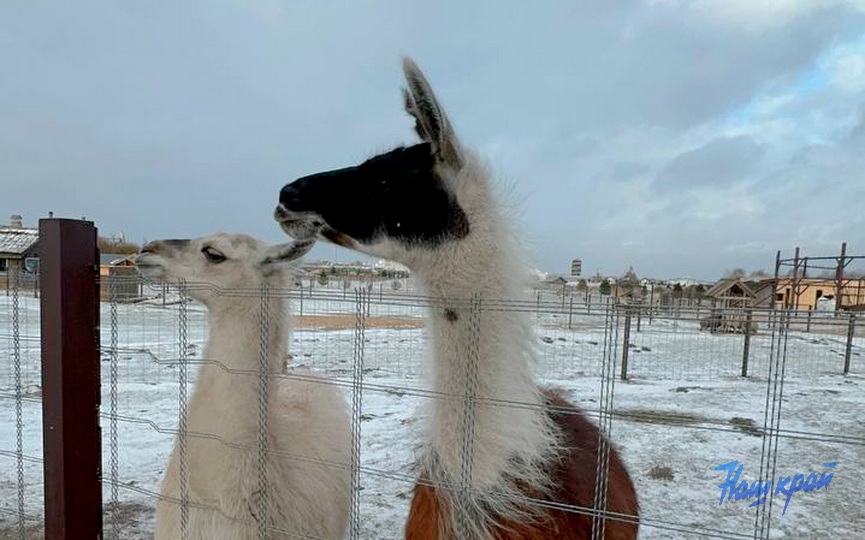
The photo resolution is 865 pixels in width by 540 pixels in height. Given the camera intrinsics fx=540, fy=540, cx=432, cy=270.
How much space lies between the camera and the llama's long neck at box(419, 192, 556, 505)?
1.69m

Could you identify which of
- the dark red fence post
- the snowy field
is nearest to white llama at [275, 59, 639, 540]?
the snowy field

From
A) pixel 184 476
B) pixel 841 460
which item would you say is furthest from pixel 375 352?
pixel 184 476

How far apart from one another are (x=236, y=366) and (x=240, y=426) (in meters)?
0.28

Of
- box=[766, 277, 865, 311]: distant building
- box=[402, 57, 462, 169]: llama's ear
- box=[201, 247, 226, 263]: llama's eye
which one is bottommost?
box=[766, 277, 865, 311]: distant building

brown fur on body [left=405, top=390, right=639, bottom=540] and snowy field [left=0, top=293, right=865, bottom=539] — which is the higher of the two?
brown fur on body [left=405, top=390, right=639, bottom=540]

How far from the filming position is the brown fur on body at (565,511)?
1.70 meters

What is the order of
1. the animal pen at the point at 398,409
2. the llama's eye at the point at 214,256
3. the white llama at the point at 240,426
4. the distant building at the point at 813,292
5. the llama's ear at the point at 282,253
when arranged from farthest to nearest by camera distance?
the distant building at the point at 813,292 < the llama's eye at the point at 214,256 < the llama's ear at the point at 282,253 < the white llama at the point at 240,426 < the animal pen at the point at 398,409

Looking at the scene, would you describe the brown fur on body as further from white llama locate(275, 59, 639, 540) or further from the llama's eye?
the llama's eye

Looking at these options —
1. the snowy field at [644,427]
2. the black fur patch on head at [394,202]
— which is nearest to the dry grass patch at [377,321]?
the snowy field at [644,427]

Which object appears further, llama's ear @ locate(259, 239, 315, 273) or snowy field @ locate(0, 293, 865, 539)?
snowy field @ locate(0, 293, 865, 539)

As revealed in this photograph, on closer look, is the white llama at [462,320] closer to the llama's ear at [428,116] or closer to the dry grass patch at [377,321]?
the llama's ear at [428,116]

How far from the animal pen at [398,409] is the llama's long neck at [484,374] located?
1.4 inches

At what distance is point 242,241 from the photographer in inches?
114

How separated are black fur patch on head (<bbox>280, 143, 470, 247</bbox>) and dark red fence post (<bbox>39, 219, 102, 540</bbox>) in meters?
1.00
